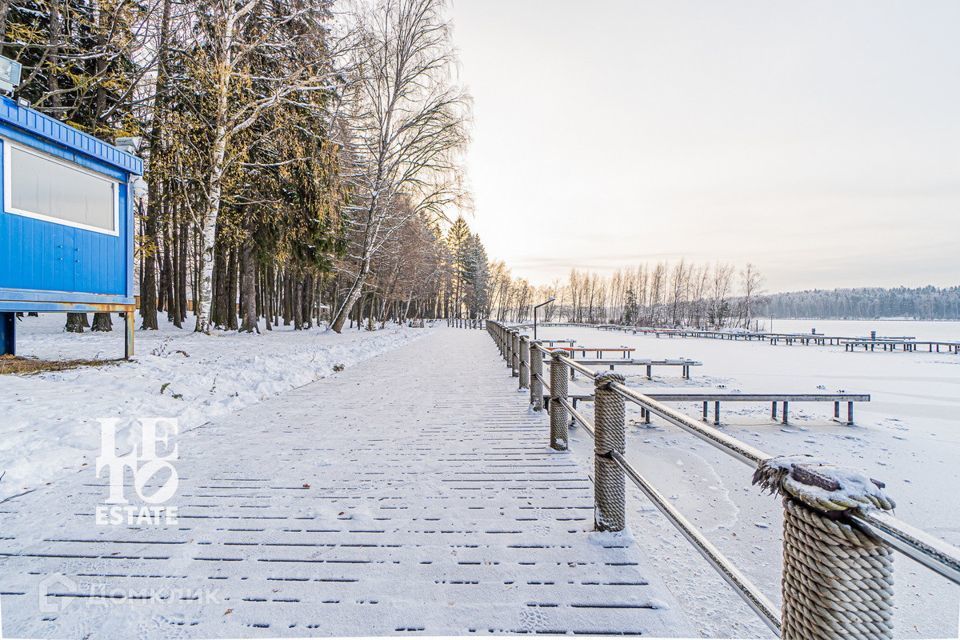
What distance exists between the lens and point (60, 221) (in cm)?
677

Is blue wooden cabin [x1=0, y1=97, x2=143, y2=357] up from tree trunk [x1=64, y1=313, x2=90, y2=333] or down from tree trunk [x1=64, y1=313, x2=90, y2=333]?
up

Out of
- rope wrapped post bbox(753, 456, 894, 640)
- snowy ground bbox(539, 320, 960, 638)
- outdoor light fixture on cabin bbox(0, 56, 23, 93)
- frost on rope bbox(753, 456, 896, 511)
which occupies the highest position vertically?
outdoor light fixture on cabin bbox(0, 56, 23, 93)

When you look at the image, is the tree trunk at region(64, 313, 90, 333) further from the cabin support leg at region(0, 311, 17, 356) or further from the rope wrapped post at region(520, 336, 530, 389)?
the rope wrapped post at region(520, 336, 530, 389)

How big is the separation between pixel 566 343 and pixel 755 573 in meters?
16.6

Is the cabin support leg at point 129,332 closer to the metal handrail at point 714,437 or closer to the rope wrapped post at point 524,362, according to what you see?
the rope wrapped post at point 524,362

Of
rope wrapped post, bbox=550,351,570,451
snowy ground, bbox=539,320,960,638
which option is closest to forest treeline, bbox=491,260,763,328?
snowy ground, bbox=539,320,960,638

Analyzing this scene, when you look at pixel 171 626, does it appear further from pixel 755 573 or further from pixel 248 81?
pixel 248 81

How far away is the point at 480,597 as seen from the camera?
1.99 m

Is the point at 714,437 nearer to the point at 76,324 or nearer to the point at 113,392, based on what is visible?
the point at 113,392

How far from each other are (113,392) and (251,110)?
1010 cm

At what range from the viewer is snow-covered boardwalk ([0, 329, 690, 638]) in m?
1.85

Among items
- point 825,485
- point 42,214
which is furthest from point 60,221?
point 825,485

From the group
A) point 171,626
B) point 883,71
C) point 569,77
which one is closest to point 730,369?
point 883,71

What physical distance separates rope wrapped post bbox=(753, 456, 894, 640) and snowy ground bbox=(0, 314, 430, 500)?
4.72 meters
